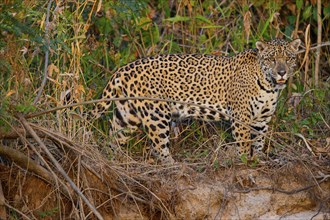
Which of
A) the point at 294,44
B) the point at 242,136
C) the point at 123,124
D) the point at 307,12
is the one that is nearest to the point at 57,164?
the point at 123,124

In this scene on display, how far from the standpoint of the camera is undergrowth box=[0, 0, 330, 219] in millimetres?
7660

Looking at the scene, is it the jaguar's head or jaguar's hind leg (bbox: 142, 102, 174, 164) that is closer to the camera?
the jaguar's head

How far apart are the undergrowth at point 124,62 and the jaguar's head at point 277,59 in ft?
1.66

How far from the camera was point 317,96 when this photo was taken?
385 inches

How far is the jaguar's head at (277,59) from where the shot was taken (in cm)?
877

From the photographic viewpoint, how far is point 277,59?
348 inches

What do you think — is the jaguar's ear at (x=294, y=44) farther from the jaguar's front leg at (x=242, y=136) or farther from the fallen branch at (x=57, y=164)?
the fallen branch at (x=57, y=164)

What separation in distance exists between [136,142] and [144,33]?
1.89 m

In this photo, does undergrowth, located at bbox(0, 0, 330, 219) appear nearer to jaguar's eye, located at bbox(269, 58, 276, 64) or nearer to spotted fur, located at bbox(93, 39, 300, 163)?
spotted fur, located at bbox(93, 39, 300, 163)

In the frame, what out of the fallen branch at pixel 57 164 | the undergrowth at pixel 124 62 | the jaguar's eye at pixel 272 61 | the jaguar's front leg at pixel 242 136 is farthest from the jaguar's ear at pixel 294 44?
the fallen branch at pixel 57 164

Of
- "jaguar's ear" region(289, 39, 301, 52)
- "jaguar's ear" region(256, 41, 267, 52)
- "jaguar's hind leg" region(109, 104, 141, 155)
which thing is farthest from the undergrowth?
"jaguar's ear" region(256, 41, 267, 52)

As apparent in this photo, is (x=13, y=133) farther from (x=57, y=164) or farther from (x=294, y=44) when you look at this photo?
(x=294, y=44)

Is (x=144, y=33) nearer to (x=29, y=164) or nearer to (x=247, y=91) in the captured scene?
(x=247, y=91)

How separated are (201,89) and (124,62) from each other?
1224mm
